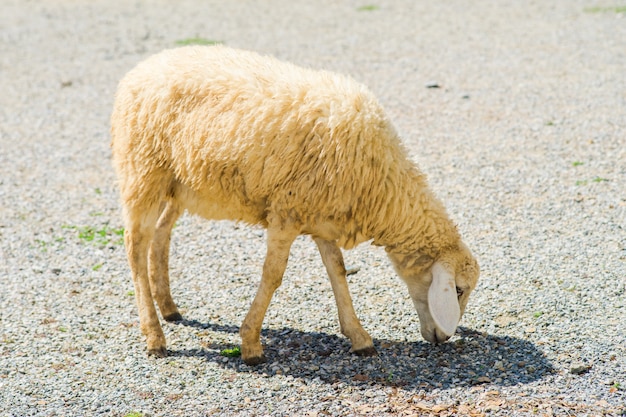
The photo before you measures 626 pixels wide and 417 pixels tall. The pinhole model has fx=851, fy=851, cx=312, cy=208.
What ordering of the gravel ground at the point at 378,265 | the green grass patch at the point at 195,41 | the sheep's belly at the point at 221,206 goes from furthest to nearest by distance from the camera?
1. the green grass patch at the point at 195,41
2. the sheep's belly at the point at 221,206
3. the gravel ground at the point at 378,265

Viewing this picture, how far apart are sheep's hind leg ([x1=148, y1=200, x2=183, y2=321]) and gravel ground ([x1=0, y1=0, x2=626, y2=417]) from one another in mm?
207

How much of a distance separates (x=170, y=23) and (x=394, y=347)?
13479 mm

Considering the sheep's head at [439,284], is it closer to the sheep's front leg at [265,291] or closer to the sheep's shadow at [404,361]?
the sheep's shadow at [404,361]

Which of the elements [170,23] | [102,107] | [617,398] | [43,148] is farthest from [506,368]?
[170,23]

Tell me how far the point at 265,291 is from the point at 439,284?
1.30 m

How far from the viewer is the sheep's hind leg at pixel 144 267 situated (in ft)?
21.9

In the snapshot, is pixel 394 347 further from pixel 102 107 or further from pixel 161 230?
pixel 102 107

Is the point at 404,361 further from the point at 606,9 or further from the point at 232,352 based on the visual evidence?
the point at 606,9

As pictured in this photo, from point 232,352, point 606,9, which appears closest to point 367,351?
point 232,352

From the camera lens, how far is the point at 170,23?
18.6 metres

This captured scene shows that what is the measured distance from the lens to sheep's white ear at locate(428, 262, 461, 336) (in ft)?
20.5

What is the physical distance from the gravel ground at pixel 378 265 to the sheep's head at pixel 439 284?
10.5 inches

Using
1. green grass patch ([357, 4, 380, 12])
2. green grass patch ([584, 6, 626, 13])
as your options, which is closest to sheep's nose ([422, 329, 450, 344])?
green grass patch ([584, 6, 626, 13])

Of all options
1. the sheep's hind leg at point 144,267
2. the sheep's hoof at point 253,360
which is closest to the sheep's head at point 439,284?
the sheep's hoof at point 253,360
